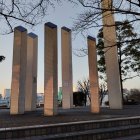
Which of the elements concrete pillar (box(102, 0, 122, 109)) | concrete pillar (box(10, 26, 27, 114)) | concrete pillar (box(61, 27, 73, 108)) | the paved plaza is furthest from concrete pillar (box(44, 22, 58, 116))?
concrete pillar (box(61, 27, 73, 108))

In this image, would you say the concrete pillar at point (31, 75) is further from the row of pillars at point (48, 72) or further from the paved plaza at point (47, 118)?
the paved plaza at point (47, 118)

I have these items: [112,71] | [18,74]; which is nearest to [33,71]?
[18,74]

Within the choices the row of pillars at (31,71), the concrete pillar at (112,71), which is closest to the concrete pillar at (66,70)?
the row of pillars at (31,71)

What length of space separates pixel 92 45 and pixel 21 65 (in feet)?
12.0

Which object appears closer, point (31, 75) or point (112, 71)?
point (31, 75)

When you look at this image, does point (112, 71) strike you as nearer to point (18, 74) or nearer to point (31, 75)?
point (31, 75)

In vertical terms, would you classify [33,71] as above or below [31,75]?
above

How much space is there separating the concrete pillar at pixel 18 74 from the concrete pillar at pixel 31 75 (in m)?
3.20

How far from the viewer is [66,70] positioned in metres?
22.9

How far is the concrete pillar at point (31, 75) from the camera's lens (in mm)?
20234

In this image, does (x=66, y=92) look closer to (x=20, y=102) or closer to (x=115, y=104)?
(x=115, y=104)

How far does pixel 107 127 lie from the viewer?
11.0m

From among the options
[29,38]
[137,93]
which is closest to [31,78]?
[29,38]

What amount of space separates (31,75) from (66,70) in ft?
10.5
